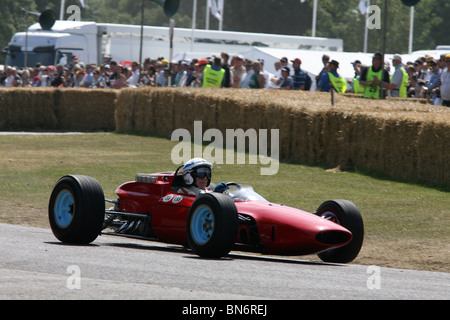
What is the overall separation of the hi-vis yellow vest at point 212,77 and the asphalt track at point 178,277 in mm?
13934

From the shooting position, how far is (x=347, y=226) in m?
8.62

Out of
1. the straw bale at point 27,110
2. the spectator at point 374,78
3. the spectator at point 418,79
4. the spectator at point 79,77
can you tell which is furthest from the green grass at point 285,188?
the spectator at point 79,77

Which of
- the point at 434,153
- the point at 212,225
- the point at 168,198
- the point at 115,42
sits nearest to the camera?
the point at 212,225

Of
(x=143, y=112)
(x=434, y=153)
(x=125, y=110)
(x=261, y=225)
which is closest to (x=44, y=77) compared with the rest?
(x=125, y=110)

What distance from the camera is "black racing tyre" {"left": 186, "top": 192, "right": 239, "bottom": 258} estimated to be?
25.7 feet

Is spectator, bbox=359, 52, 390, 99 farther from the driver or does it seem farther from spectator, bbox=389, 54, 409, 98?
the driver

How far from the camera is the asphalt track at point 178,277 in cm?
597

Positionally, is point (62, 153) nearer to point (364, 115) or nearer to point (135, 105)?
point (135, 105)

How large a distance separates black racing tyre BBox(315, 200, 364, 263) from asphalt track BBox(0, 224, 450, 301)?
0.27m

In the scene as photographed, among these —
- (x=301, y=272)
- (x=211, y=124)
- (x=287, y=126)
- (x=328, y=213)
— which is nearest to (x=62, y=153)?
(x=211, y=124)

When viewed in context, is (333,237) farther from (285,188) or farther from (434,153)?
(434,153)

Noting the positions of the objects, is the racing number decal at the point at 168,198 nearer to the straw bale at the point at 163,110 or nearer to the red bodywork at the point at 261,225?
the red bodywork at the point at 261,225

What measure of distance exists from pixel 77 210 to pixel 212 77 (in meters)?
14.1

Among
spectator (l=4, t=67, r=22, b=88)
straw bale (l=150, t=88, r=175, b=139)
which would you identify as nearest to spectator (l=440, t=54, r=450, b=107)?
straw bale (l=150, t=88, r=175, b=139)
